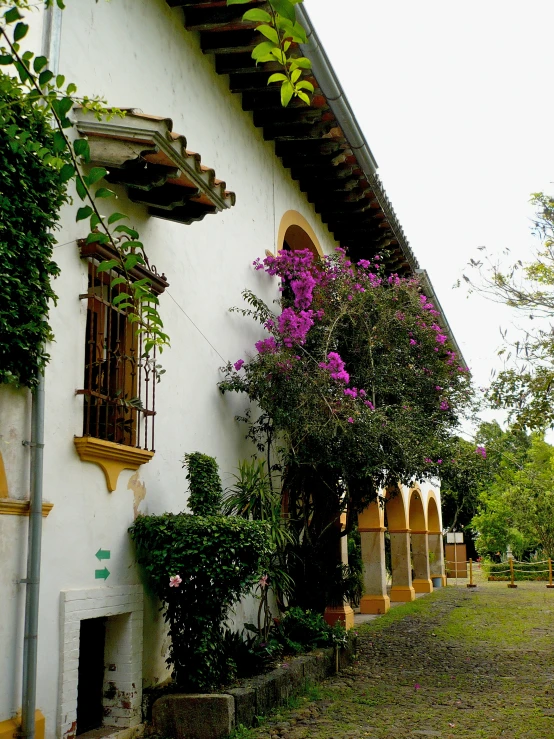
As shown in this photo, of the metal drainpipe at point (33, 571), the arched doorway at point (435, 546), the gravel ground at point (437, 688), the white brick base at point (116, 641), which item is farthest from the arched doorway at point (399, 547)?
the metal drainpipe at point (33, 571)

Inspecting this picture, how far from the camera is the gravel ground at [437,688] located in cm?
614

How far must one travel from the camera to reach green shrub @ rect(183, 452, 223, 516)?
659 cm

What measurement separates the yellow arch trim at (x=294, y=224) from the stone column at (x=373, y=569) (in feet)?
21.2

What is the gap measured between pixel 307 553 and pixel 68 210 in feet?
18.4

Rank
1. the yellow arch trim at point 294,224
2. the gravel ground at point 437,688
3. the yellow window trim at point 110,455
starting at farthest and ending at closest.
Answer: the yellow arch trim at point 294,224 < the gravel ground at point 437,688 < the yellow window trim at point 110,455

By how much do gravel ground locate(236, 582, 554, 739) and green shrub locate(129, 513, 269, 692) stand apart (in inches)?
25.1

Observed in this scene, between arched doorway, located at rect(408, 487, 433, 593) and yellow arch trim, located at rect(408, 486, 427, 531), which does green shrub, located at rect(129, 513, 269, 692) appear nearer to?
yellow arch trim, located at rect(408, 486, 427, 531)

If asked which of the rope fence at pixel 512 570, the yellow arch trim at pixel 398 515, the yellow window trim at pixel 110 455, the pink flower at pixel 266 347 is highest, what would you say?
the pink flower at pixel 266 347

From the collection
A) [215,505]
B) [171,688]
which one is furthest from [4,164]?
[171,688]

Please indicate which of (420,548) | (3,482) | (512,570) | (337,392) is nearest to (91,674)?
A: (3,482)

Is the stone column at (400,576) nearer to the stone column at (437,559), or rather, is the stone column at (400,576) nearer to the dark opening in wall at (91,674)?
the stone column at (437,559)

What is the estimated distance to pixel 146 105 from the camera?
701 centimetres

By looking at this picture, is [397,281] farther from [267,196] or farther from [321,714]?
[321,714]

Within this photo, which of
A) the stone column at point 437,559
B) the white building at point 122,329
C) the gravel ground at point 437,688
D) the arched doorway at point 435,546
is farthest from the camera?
the stone column at point 437,559
